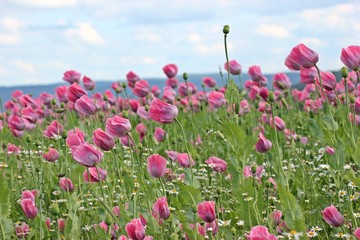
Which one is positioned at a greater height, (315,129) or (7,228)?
(315,129)

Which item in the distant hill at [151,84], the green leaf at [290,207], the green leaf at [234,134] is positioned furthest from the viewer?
the distant hill at [151,84]

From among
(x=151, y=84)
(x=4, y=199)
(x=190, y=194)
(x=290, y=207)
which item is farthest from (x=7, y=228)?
(x=151, y=84)

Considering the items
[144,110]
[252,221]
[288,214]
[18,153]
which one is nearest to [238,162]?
[252,221]

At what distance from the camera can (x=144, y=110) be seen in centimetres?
493

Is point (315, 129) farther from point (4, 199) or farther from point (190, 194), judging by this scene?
point (4, 199)

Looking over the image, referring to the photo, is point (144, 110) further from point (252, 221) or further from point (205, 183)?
point (252, 221)

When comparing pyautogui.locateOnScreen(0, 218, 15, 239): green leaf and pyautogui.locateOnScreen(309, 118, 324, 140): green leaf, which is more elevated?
pyautogui.locateOnScreen(309, 118, 324, 140): green leaf

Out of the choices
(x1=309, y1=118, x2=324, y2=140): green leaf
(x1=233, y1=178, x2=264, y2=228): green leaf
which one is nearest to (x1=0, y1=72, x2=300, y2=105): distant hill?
(x1=309, y1=118, x2=324, y2=140): green leaf

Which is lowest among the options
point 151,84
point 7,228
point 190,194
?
point 151,84

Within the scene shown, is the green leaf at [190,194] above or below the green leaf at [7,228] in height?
above

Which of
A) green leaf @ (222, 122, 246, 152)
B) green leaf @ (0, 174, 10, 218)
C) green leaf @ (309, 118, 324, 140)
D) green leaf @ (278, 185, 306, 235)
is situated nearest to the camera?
green leaf @ (278, 185, 306, 235)

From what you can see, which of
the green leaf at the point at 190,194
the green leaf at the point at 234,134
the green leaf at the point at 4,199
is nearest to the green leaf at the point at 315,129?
the green leaf at the point at 234,134

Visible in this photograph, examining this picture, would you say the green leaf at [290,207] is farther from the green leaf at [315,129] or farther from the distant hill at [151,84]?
the distant hill at [151,84]

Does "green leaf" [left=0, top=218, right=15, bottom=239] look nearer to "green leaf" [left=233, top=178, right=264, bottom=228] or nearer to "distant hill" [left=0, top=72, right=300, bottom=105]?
"green leaf" [left=233, top=178, right=264, bottom=228]
